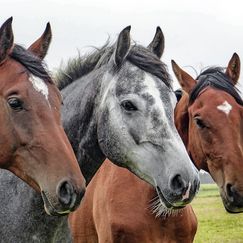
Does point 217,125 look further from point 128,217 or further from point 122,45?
point 122,45

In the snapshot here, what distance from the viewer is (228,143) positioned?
6891mm

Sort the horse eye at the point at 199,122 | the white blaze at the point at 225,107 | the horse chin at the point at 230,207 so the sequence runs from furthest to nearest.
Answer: the horse eye at the point at 199,122
the white blaze at the point at 225,107
the horse chin at the point at 230,207

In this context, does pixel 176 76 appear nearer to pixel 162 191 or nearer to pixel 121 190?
pixel 121 190

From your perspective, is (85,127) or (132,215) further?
(132,215)

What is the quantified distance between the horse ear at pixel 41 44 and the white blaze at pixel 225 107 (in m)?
2.41

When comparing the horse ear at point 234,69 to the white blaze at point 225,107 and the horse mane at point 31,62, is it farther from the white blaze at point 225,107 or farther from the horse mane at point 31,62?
the horse mane at point 31,62

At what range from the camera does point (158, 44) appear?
664cm

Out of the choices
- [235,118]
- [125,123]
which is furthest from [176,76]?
[125,123]

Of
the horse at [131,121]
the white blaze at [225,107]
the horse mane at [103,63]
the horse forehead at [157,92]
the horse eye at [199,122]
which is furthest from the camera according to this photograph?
the horse eye at [199,122]

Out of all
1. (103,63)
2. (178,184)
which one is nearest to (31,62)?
(103,63)

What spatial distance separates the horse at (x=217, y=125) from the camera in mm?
6785

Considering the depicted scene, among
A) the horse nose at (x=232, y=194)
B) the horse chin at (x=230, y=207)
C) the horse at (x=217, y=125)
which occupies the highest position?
the horse at (x=217, y=125)

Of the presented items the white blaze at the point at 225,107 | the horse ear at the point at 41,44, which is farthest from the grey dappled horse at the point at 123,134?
the white blaze at the point at 225,107

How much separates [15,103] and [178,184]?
1.62 m
